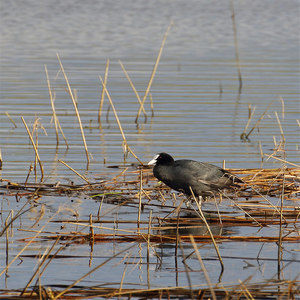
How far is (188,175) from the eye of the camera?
30.5 feet

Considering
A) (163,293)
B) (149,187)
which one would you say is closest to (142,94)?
(149,187)

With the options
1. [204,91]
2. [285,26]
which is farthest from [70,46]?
[285,26]

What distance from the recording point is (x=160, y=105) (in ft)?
58.4

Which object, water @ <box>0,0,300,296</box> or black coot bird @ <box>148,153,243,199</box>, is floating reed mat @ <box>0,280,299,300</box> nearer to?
water @ <box>0,0,300,296</box>

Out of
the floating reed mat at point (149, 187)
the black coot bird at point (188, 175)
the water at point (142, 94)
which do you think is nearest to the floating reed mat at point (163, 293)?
the water at point (142, 94)

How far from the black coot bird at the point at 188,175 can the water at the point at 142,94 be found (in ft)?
1.84

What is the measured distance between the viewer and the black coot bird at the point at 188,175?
9297 mm

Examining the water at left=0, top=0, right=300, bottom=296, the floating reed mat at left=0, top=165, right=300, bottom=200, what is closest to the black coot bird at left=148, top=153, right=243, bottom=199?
the floating reed mat at left=0, top=165, right=300, bottom=200

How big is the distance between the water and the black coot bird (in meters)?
0.56

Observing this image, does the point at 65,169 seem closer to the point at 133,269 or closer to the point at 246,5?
the point at 133,269

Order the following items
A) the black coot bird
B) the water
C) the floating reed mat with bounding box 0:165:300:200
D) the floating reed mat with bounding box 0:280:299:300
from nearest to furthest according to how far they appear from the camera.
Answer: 1. the floating reed mat with bounding box 0:280:299:300
2. the water
3. the black coot bird
4. the floating reed mat with bounding box 0:165:300:200

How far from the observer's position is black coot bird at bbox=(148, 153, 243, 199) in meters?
9.30

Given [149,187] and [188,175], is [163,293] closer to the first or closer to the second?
[188,175]

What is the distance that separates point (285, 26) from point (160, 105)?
1757cm
